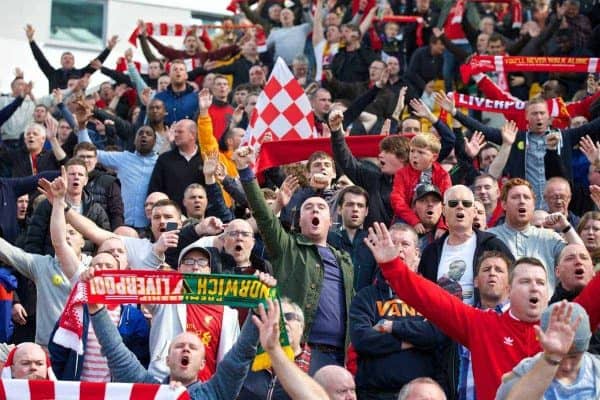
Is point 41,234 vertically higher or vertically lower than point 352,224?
lower

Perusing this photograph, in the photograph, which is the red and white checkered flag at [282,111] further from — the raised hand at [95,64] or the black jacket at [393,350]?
the raised hand at [95,64]

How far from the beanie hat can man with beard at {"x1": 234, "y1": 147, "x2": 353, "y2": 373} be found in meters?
2.68

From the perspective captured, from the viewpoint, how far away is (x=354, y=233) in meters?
11.5

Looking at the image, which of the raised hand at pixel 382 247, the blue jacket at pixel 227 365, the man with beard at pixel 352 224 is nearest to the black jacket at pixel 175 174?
the man with beard at pixel 352 224

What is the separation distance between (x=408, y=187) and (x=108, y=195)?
10.2 feet

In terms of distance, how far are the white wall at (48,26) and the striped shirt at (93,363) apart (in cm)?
1672

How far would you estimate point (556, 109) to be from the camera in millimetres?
15102

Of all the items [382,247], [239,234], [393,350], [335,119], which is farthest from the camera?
[335,119]

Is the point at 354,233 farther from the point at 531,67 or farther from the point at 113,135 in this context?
the point at 113,135

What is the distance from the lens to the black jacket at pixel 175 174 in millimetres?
14375

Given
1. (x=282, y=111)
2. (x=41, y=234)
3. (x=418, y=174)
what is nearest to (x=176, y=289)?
(x=418, y=174)

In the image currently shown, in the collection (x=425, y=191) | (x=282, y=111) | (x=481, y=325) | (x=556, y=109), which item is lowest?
(x=481, y=325)

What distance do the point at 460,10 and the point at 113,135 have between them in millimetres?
5175

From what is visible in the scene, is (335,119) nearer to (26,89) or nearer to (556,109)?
(556,109)
